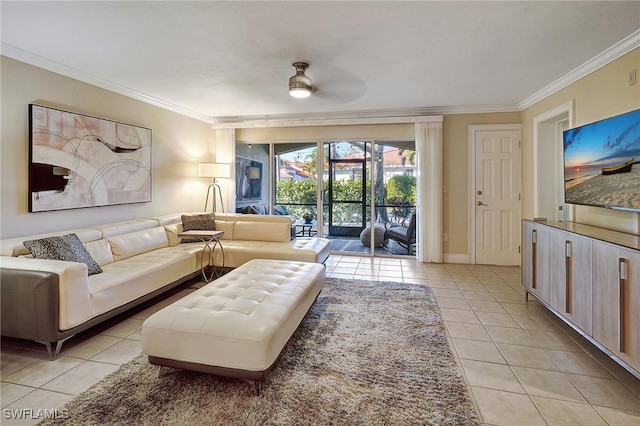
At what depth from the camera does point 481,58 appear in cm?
293

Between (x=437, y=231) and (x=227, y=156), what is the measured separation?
150 inches

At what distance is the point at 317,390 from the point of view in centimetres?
180

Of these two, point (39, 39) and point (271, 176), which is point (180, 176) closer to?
point (271, 176)

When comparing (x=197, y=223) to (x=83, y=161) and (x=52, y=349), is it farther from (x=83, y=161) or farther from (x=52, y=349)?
(x=52, y=349)

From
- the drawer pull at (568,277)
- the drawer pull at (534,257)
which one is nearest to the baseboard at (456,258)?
the drawer pull at (534,257)

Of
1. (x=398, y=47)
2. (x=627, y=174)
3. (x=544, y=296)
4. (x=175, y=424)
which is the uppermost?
(x=398, y=47)

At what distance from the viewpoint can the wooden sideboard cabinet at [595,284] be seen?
1788 mm

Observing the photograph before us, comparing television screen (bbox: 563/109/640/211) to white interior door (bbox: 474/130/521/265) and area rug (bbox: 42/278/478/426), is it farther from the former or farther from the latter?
area rug (bbox: 42/278/478/426)

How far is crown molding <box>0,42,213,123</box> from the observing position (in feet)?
8.96

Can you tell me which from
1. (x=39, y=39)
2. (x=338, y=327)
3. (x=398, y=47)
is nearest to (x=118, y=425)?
(x=338, y=327)

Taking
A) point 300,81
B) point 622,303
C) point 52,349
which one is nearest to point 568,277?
point 622,303

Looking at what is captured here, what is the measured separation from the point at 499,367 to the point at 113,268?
3217 mm

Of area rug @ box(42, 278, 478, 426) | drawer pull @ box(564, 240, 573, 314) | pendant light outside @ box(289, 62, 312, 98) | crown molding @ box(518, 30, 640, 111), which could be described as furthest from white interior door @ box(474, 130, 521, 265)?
pendant light outside @ box(289, 62, 312, 98)

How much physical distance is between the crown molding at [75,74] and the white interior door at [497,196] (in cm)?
465
